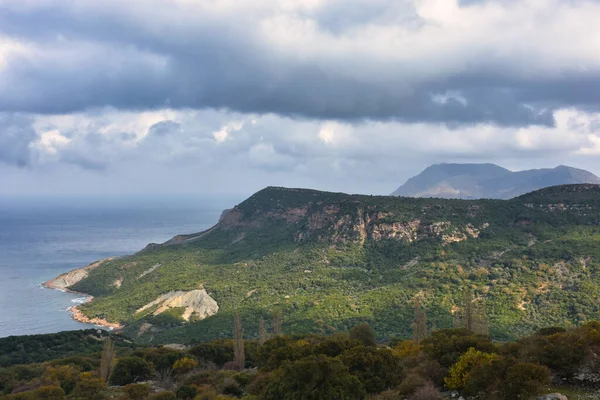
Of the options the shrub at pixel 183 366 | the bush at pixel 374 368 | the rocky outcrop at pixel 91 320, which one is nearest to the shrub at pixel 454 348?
the bush at pixel 374 368

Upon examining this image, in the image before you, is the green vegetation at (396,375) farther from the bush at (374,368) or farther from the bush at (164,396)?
the bush at (164,396)

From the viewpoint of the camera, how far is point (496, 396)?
19812mm

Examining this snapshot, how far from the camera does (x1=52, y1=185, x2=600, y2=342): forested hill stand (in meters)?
71.2

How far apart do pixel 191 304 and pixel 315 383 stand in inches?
2899

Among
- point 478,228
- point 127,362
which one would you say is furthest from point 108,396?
point 478,228

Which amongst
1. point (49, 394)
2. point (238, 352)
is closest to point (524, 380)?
point (238, 352)

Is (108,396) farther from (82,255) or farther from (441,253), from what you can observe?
(82,255)

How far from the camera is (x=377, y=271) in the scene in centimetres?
9519

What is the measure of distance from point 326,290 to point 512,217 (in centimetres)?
4515

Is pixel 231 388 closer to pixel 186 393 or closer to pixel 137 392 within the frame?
pixel 186 393

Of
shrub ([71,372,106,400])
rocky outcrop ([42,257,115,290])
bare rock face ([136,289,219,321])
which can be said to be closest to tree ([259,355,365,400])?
shrub ([71,372,106,400])

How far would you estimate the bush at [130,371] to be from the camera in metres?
36.8

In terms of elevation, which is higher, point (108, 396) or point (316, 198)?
point (316, 198)

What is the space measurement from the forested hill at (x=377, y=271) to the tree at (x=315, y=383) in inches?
1757
